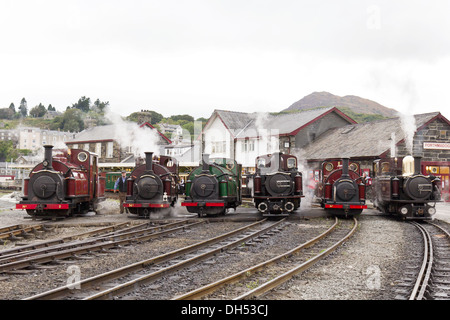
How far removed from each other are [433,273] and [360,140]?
23.8 meters

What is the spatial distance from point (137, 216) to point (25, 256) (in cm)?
901

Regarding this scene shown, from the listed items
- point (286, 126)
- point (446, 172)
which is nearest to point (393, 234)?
point (446, 172)

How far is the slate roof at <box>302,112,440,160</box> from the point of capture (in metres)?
28.1

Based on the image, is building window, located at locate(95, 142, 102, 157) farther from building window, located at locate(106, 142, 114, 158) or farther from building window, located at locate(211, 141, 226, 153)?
building window, located at locate(211, 141, 226, 153)

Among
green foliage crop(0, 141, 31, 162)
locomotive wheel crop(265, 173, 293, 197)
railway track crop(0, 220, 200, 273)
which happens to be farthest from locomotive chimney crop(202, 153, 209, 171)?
green foliage crop(0, 141, 31, 162)

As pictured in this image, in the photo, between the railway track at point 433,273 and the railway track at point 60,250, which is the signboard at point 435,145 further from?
the railway track at point 60,250

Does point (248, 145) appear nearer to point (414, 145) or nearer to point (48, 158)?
point (414, 145)

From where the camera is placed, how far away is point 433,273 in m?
8.11

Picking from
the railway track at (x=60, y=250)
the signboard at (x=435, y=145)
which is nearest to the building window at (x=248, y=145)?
the signboard at (x=435, y=145)

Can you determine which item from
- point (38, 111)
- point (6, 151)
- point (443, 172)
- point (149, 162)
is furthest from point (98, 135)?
point (38, 111)

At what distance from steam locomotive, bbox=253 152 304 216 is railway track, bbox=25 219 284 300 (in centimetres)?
569

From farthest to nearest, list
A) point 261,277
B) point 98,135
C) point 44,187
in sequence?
1. point 98,135
2. point 44,187
3. point 261,277

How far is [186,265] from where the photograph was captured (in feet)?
27.8

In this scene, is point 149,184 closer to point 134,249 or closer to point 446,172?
point 134,249
